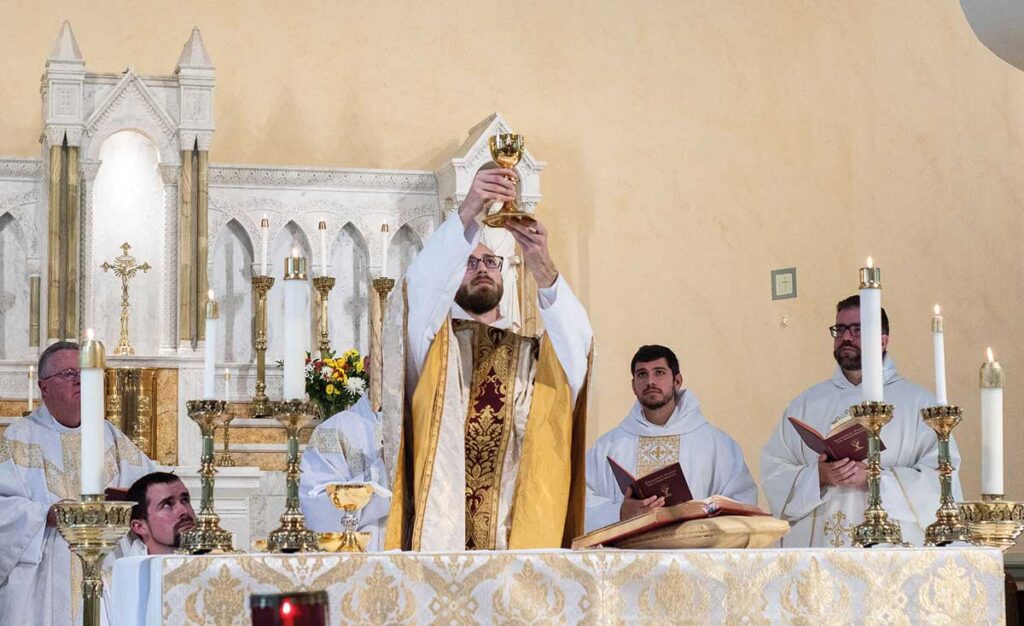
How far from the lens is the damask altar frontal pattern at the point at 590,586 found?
9.11ft

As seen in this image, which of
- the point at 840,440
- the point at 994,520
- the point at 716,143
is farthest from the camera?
the point at 716,143

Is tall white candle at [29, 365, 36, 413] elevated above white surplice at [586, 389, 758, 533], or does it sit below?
above

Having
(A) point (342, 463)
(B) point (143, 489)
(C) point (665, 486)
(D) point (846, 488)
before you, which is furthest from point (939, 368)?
(A) point (342, 463)

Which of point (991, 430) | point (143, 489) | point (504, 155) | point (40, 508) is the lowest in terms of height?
point (40, 508)

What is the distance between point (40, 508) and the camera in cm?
600

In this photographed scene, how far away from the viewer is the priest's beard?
456cm

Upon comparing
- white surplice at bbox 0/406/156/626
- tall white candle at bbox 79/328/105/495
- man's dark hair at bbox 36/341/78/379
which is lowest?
white surplice at bbox 0/406/156/626

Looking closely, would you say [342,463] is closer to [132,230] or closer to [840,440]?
[840,440]

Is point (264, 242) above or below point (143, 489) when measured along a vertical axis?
above

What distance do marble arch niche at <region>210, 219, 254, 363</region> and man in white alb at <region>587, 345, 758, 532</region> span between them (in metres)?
2.25

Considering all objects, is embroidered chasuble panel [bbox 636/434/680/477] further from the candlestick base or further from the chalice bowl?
the candlestick base

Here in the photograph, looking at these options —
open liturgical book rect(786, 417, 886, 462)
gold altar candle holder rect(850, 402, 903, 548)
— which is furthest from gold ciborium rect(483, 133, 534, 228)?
open liturgical book rect(786, 417, 886, 462)

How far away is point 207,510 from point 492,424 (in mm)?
1272

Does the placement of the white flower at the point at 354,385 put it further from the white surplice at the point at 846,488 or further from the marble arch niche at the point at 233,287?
the white surplice at the point at 846,488
